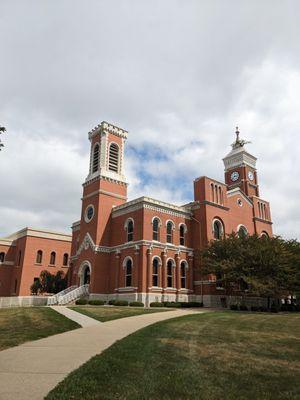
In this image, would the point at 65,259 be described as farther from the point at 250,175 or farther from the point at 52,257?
the point at 250,175

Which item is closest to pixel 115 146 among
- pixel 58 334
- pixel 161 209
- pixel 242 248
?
pixel 161 209

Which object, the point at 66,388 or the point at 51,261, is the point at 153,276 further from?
the point at 66,388

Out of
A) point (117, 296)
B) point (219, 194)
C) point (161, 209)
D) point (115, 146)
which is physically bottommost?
point (117, 296)

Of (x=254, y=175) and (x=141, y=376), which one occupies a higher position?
(x=254, y=175)

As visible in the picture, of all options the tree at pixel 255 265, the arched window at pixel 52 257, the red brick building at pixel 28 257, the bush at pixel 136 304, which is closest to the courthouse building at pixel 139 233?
the red brick building at pixel 28 257

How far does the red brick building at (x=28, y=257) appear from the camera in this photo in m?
48.9

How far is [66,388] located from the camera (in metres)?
6.37

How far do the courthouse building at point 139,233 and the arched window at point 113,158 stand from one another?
126 mm

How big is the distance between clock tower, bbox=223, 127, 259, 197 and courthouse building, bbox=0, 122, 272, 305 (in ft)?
13.2

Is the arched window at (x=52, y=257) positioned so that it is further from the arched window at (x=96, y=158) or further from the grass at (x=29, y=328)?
the grass at (x=29, y=328)

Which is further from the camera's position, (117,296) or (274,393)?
(117,296)

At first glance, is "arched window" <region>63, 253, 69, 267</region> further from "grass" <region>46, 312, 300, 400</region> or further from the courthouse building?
"grass" <region>46, 312, 300, 400</region>

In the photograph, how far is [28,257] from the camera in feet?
162

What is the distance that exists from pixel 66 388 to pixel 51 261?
157ft
